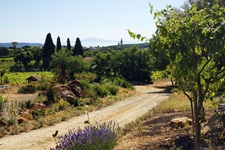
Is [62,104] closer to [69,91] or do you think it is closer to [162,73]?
[69,91]

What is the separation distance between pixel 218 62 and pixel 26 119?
9888mm

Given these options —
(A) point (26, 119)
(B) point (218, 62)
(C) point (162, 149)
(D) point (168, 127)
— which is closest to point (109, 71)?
(A) point (26, 119)

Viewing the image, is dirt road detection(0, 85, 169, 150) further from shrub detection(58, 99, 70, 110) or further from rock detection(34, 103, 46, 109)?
rock detection(34, 103, 46, 109)

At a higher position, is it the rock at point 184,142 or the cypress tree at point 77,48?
the cypress tree at point 77,48

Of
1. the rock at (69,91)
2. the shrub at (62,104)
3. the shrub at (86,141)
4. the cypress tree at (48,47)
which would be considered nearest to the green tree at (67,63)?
the rock at (69,91)

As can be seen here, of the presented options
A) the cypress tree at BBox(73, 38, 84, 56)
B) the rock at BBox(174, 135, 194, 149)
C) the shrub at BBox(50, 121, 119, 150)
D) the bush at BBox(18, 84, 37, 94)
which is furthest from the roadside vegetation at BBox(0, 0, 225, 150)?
the cypress tree at BBox(73, 38, 84, 56)

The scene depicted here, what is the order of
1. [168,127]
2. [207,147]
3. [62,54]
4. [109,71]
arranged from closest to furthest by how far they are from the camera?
1. [207,147]
2. [168,127]
3. [62,54]
4. [109,71]

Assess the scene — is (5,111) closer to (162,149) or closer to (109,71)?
(162,149)

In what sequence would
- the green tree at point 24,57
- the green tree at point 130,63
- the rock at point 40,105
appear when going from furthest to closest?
the green tree at point 24,57
the green tree at point 130,63
the rock at point 40,105

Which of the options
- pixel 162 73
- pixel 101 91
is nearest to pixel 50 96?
pixel 101 91

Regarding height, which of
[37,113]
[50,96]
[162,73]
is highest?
[162,73]

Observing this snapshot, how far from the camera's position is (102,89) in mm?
21141

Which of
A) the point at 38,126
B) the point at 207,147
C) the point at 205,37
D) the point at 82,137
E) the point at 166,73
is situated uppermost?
the point at 205,37

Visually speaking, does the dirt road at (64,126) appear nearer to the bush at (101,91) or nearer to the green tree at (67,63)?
the bush at (101,91)
